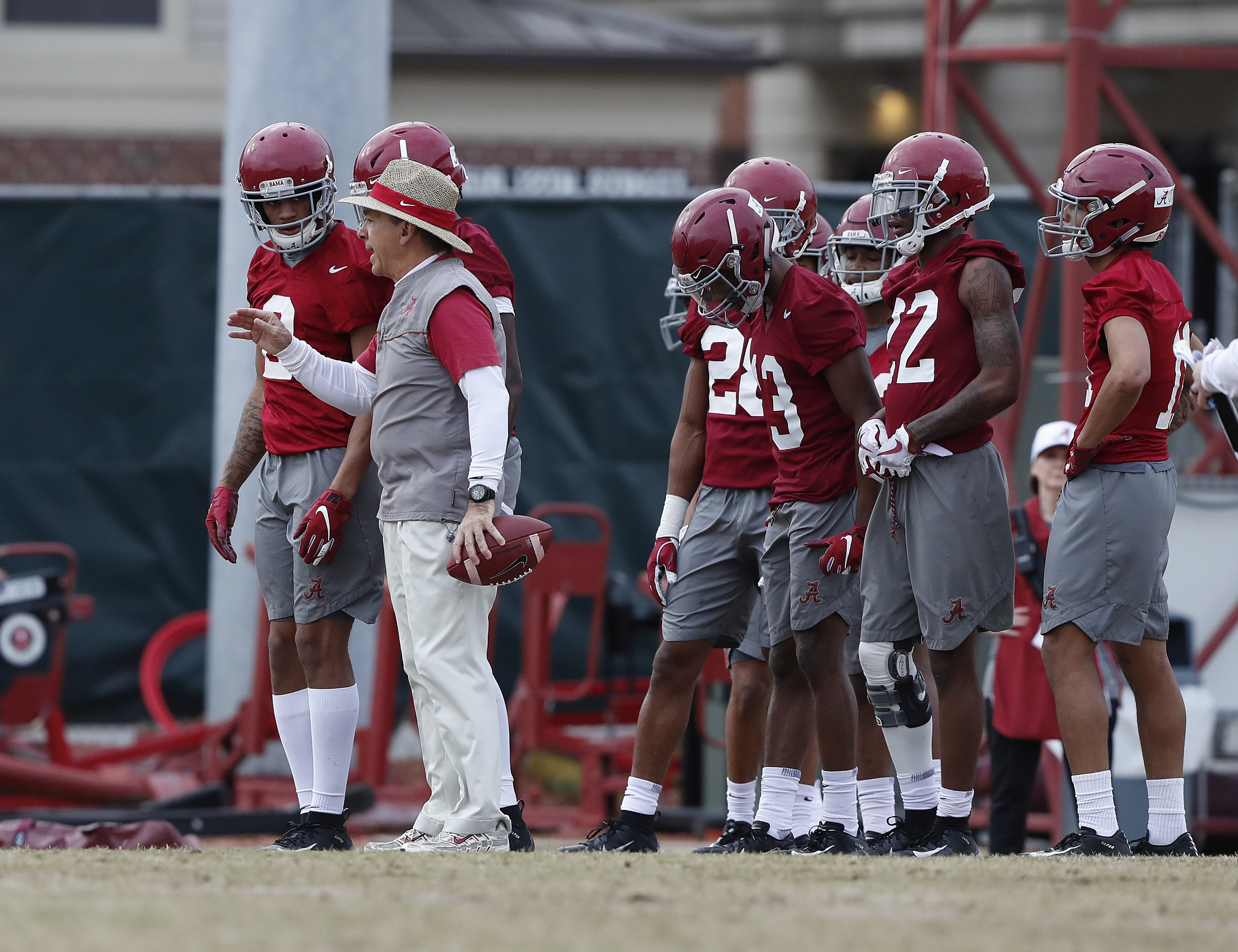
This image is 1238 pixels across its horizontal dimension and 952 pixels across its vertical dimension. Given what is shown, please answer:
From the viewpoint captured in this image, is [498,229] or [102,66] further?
[102,66]

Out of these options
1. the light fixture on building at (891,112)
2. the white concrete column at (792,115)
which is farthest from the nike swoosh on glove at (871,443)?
the light fixture on building at (891,112)

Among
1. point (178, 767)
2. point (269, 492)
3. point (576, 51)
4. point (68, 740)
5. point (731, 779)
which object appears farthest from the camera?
point (576, 51)

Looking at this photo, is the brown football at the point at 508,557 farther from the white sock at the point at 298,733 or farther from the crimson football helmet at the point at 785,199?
the crimson football helmet at the point at 785,199

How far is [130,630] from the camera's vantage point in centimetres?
977

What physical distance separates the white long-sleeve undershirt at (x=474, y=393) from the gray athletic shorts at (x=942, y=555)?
1138 mm

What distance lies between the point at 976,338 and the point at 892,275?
Answer: 45 cm

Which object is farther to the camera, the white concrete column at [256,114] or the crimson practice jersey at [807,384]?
the white concrete column at [256,114]

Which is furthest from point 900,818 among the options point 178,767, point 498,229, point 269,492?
point 498,229

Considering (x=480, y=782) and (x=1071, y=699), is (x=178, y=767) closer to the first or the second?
(x=480, y=782)

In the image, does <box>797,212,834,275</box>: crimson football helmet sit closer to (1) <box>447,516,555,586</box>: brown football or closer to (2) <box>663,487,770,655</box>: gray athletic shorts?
(2) <box>663,487,770,655</box>: gray athletic shorts

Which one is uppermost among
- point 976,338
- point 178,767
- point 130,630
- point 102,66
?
point 102,66

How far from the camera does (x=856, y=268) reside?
5988mm

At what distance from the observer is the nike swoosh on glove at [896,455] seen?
4.77 meters

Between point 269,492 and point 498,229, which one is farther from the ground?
point 498,229
